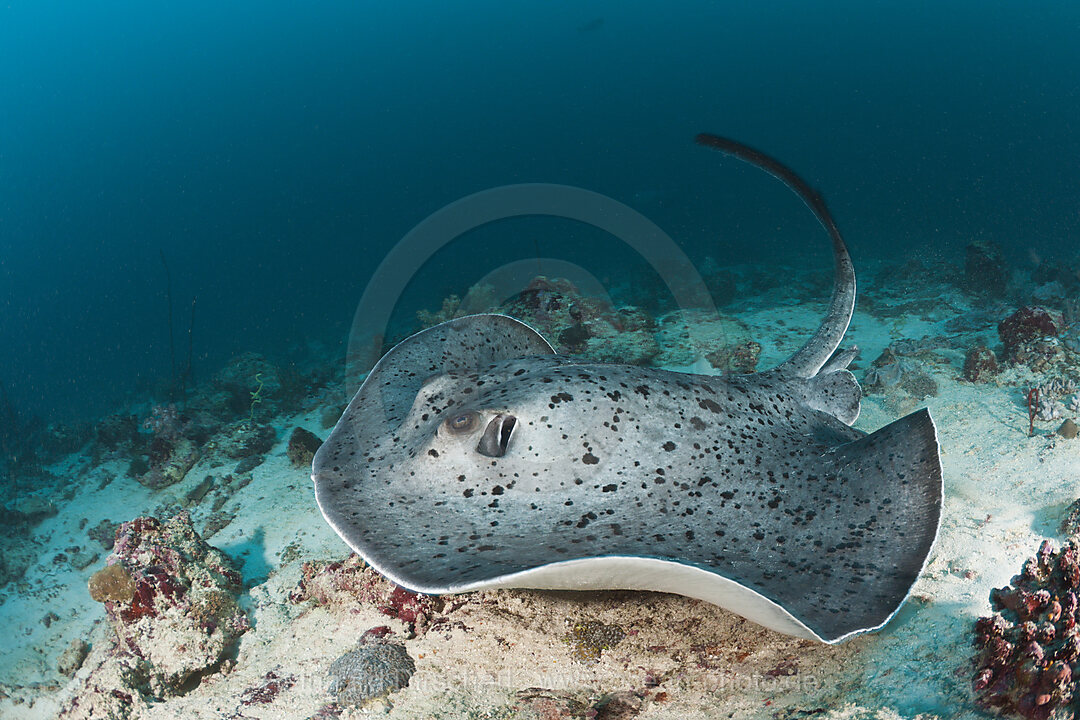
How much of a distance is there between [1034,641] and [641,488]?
1.57 m

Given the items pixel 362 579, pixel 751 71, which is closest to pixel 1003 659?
pixel 362 579

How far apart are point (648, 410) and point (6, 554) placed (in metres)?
8.76

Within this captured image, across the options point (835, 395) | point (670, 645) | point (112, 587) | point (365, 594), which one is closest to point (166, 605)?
point (112, 587)

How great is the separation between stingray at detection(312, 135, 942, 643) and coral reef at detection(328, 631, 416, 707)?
98cm

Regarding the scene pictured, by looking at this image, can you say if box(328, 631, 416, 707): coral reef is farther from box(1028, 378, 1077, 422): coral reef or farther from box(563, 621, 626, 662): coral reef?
box(1028, 378, 1077, 422): coral reef

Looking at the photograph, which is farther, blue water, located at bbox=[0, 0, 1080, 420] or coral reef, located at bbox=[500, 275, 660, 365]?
blue water, located at bbox=[0, 0, 1080, 420]

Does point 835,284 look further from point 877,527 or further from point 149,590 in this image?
point 149,590

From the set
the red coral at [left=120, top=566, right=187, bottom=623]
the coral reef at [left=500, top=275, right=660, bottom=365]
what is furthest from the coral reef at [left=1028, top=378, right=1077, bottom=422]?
the red coral at [left=120, top=566, right=187, bottom=623]

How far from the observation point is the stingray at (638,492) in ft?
6.47

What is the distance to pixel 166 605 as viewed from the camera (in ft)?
12.1

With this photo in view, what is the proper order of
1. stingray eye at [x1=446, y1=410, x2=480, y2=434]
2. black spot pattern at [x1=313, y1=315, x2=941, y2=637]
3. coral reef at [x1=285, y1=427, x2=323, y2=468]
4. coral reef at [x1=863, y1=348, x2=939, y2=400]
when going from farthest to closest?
coral reef at [x1=285, y1=427, x2=323, y2=468] < coral reef at [x1=863, y1=348, x2=939, y2=400] < stingray eye at [x1=446, y1=410, x2=480, y2=434] < black spot pattern at [x1=313, y1=315, x2=941, y2=637]

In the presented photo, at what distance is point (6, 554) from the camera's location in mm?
6949

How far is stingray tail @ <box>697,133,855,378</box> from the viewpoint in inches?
161

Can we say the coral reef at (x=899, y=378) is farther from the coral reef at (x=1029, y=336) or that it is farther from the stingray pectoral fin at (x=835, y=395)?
the stingray pectoral fin at (x=835, y=395)
